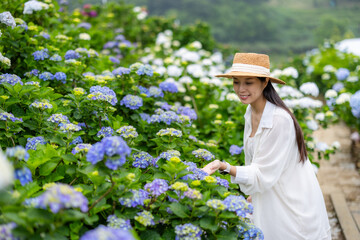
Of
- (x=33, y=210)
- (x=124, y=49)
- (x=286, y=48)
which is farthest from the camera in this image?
(x=286, y=48)

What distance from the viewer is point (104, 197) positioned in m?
1.46

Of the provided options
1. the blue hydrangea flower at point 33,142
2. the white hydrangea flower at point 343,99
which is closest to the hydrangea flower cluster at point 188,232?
the blue hydrangea flower at point 33,142

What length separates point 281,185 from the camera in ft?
6.82

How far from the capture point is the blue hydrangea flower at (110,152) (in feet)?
4.18

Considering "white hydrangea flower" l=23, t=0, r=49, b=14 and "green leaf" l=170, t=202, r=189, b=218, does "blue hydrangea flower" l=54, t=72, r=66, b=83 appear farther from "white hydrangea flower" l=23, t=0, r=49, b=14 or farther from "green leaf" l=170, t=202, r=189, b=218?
"green leaf" l=170, t=202, r=189, b=218

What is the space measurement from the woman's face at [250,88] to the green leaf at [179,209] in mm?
856

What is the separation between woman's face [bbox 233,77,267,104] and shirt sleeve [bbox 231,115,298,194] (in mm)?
196

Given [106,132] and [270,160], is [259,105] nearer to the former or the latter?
[270,160]

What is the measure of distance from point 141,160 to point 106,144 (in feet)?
1.99

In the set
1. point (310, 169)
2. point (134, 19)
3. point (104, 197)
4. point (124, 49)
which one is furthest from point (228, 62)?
point (104, 197)

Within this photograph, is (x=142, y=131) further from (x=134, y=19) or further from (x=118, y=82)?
(x=134, y=19)

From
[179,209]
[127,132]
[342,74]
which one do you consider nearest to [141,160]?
[127,132]

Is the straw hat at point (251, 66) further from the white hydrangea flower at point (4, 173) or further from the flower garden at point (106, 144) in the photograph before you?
the white hydrangea flower at point (4, 173)

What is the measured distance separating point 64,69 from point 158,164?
4.08 feet
